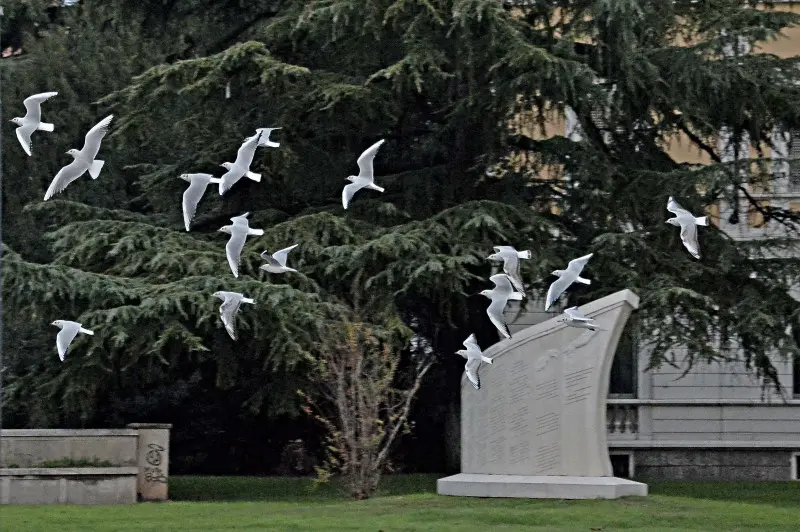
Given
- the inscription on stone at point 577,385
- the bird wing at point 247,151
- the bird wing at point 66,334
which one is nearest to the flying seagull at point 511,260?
the inscription on stone at point 577,385

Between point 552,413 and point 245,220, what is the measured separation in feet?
13.5

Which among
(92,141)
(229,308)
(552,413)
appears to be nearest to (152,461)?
(229,308)

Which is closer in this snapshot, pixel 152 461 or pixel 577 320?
pixel 577 320

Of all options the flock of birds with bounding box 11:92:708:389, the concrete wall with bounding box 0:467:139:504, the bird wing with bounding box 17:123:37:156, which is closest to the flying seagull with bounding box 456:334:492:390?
the flock of birds with bounding box 11:92:708:389

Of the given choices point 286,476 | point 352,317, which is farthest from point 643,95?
point 286,476

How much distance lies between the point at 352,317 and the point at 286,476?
26.9 feet

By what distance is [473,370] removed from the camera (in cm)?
1596

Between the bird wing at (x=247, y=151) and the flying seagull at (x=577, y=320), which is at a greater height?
the bird wing at (x=247, y=151)

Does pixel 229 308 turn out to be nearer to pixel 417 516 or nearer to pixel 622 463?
pixel 417 516

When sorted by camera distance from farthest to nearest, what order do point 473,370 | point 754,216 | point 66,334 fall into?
point 754,216
point 473,370
point 66,334

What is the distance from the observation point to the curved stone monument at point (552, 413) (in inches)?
620

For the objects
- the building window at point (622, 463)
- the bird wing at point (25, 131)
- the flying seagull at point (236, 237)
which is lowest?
the building window at point (622, 463)

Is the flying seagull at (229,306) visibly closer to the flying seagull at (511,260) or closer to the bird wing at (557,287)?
the flying seagull at (511,260)

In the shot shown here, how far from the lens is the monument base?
15.2m
